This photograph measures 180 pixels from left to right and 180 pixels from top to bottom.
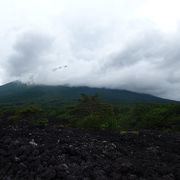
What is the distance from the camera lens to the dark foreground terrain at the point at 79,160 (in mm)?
11000

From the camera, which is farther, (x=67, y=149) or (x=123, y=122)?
(x=123, y=122)

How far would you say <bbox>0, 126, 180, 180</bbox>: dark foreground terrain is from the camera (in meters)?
11.0

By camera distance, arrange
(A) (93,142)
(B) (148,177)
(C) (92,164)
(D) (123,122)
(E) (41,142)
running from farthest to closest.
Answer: (D) (123,122) < (A) (93,142) < (E) (41,142) < (C) (92,164) < (B) (148,177)

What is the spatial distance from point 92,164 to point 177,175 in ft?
8.78

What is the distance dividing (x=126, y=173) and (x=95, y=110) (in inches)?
1755

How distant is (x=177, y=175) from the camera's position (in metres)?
11.5

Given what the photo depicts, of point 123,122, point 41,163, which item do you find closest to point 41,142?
point 41,163

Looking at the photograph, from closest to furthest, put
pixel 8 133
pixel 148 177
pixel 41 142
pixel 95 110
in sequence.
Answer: pixel 148 177, pixel 41 142, pixel 8 133, pixel 95 110

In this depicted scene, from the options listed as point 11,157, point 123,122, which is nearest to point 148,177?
point 11,157

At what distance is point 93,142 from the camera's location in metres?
16.3

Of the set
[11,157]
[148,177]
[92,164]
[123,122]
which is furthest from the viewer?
[123,122]

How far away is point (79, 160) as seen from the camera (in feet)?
40.8

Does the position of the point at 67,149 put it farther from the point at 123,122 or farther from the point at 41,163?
the point at 123,122

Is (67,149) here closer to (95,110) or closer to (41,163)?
(41,163)
